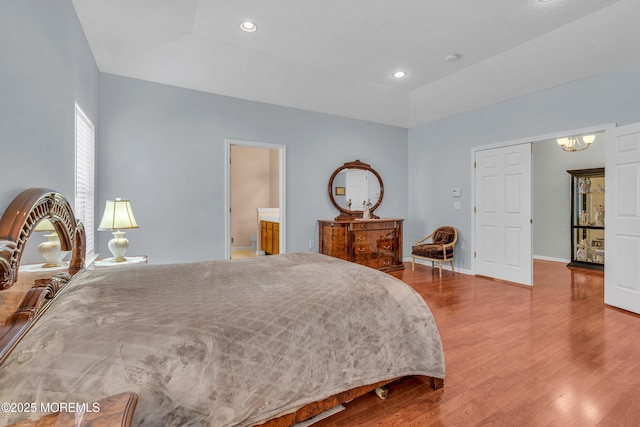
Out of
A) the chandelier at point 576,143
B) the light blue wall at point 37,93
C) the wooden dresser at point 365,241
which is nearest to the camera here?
the light blue wall at point 37,93

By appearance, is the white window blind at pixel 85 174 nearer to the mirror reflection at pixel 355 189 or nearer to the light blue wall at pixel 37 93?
the light blue wall at pixel 37 93

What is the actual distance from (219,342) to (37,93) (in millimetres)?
1687

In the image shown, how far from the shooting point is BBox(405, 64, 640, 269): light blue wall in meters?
3.47

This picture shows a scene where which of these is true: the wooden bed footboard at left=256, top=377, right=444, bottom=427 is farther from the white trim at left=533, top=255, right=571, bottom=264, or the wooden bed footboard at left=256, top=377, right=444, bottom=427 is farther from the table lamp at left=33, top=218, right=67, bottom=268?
the white trim at left=533, top=255, right=571, bottom=264

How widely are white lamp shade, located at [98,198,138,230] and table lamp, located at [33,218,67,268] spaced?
1.04 m

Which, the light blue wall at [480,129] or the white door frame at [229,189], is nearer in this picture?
the light blue wall at [480,129]

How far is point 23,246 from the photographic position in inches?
47.1

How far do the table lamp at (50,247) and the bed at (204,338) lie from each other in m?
0.05

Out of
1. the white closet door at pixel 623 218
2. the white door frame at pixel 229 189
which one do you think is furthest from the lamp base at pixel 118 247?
the white closet door at pixel 623 218

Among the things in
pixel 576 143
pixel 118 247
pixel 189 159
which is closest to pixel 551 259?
pixel 576 143

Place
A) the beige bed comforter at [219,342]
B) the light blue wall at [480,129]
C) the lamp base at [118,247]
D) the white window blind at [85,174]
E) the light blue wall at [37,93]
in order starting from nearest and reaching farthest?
the beige bed comforter at [219,342], the light blue wall at [37,93], the white window blind at [85,174], the lamp base at [118,247], the light blue wall at [480,129]

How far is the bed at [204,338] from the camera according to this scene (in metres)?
1.01

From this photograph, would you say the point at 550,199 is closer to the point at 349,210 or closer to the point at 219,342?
the point at 349,210

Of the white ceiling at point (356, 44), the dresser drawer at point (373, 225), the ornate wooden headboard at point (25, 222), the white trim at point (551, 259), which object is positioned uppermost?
the white ceiling at point (356, 44)
